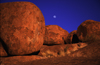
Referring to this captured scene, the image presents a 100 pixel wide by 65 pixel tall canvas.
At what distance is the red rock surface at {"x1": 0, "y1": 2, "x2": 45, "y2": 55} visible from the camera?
3635 millimetres

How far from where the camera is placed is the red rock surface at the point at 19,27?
3.63 m

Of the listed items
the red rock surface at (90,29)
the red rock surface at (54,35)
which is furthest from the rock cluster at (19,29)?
the red rock surface at (90,29)

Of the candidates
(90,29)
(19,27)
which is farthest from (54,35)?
(19,27)

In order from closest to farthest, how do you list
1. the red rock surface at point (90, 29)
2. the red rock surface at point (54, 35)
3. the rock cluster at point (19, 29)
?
the rock cluster at point (19, 29)
the red rock surface at point (90, 29)
the red rock surface at point (54, 35)

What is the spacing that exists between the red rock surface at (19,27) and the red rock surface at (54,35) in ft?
14.8

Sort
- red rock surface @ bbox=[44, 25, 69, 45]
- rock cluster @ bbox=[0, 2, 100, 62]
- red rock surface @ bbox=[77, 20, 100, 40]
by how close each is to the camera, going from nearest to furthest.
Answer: rock cluster @ bbox=[0, 2, 100, 62]
red rock surface @ bbox=[77, 20, 100, 40]
red rock surface @ bbox=[44, 25, 69, 45]

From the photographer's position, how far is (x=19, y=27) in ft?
12.3

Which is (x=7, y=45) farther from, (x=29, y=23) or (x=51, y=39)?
(x=51, y=39)

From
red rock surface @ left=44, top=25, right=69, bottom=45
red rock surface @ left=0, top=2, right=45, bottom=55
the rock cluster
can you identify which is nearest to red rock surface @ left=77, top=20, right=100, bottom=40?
red rock surface @ left=44, top=25, right=69, bottom=45

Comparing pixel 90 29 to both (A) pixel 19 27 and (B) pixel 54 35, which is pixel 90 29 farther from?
(A) pixel 19 27

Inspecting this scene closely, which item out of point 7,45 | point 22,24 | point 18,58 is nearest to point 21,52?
point 18,58

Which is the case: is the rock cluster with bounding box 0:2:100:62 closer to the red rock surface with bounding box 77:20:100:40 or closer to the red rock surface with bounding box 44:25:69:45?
the red rock surface with bounding box 44:25:69:45

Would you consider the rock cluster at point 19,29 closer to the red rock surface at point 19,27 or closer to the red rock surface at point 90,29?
the red rock surface at point 19,27

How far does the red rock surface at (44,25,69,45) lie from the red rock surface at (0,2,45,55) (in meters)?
4.52
